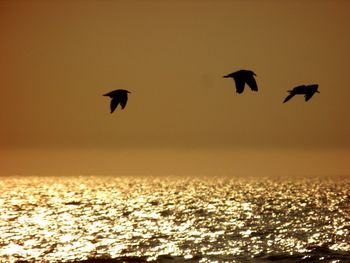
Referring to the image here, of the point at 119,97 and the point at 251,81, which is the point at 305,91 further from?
the point at 119,97

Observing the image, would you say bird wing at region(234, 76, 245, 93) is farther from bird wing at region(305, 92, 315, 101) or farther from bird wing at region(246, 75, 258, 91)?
bird wing at region(305, 92, 315, 101)

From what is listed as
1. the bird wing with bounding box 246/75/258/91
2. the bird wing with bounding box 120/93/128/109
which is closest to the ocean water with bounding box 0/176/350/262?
the bird wing with bounding box 120/93/128/109

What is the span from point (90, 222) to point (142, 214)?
955 inches

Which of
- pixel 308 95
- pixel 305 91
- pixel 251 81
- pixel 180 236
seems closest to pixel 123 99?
pixel 251 81

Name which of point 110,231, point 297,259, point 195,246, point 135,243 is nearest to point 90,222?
point 110,231

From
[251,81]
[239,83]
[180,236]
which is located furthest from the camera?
[180,236]

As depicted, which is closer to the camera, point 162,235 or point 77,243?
point 77,243

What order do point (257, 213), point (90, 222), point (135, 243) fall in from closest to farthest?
1. point (135, 243)
2. point (90, 222)
3. point (257, 213)

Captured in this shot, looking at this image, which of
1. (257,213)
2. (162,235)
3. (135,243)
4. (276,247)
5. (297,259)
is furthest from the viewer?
(257,213)

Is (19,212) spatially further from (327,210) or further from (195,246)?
(195,246)

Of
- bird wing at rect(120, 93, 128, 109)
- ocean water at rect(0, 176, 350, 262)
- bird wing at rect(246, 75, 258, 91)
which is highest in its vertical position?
bird wing at rect(246, 75, 258, 91)

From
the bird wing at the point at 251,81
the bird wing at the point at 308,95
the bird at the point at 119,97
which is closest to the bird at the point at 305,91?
the bird wing at the point at 308,95

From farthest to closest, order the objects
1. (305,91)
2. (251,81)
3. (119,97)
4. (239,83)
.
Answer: (119,97) → (251,81) → (239,83) → (305,91)

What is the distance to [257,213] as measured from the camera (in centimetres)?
15775
